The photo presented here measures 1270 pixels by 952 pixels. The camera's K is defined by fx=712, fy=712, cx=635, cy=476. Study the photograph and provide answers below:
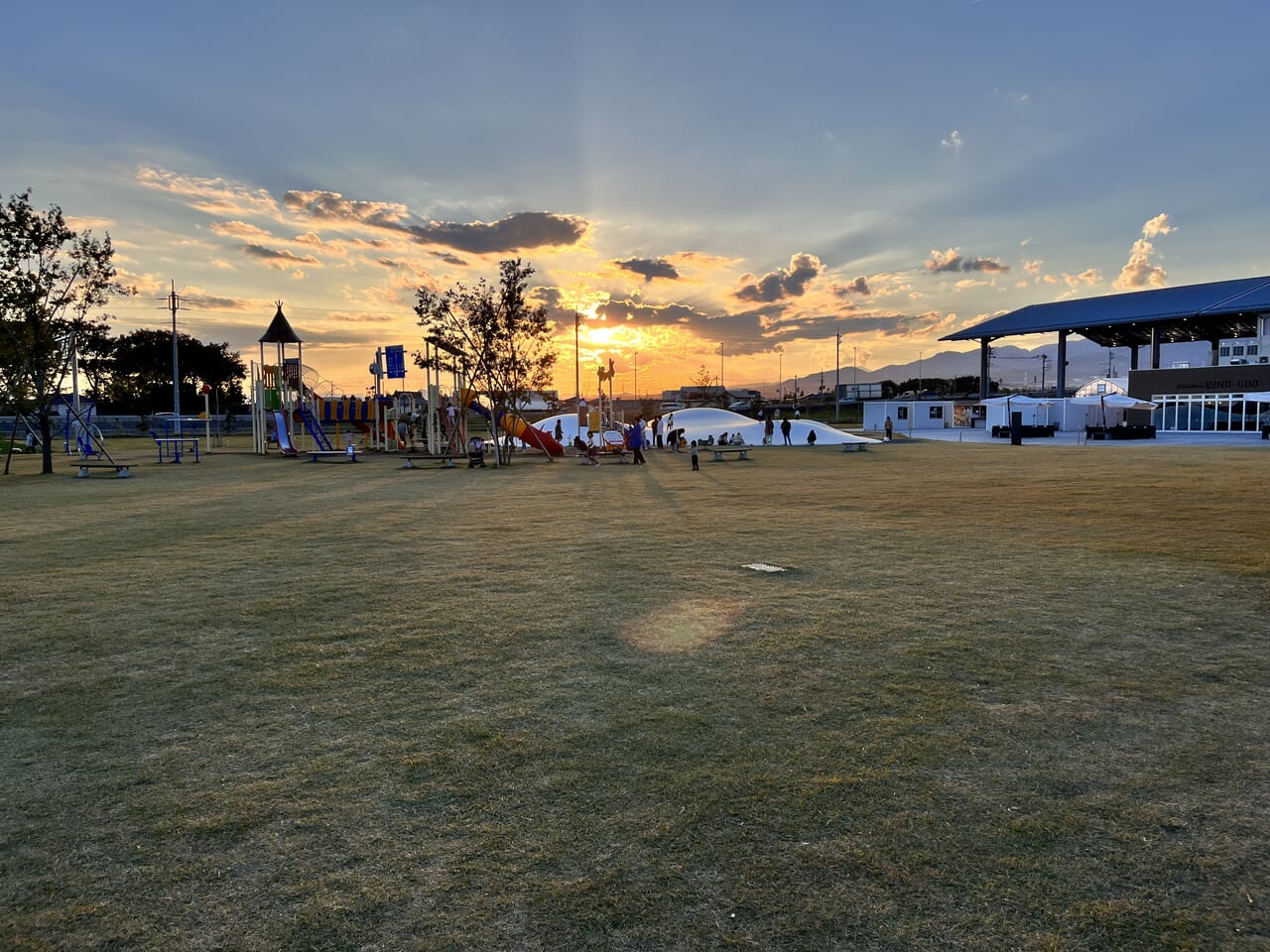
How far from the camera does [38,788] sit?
3703mm

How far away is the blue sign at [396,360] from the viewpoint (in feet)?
137

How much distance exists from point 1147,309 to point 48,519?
9116cm

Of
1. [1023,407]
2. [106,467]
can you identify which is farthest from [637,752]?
[1023,407]

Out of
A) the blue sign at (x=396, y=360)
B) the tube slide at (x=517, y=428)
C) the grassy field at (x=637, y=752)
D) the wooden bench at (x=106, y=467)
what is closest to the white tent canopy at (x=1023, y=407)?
the tube slide at (x=517, y=428)

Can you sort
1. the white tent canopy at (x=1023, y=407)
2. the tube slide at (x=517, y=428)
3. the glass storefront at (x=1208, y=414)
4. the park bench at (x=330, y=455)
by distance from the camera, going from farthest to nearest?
the white tent canopy at (x=1023, y=407) → the glass storefront at (x=1208, y=414) → the park bench at (x=330, y=455) → the tube slide at (x=517, y=428)

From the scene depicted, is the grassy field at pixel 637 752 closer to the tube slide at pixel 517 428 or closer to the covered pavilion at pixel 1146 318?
the tube slide at pixel 517 428

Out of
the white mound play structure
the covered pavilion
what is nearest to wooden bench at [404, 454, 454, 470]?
the white mound play structure

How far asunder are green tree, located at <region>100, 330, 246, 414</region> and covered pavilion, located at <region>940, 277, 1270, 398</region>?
3741 inches

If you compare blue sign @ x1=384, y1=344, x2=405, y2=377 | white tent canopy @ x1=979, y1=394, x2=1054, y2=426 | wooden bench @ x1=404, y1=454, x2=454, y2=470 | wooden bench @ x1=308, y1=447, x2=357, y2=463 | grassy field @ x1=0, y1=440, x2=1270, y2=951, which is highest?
blue sign @ x1=384, y1=344, x2=405, y2=377

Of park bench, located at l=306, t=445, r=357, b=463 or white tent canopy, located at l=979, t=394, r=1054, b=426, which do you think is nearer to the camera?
park bench, located at l=306, t=445, r=357, b=463

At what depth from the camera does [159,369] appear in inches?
3506

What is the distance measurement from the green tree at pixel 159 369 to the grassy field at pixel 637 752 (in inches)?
3641

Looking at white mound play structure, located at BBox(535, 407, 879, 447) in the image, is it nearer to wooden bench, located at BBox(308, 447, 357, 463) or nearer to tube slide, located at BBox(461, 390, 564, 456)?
tube slide, located at BBox(461, 390, 564, 456)

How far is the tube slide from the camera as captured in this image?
33469mm
